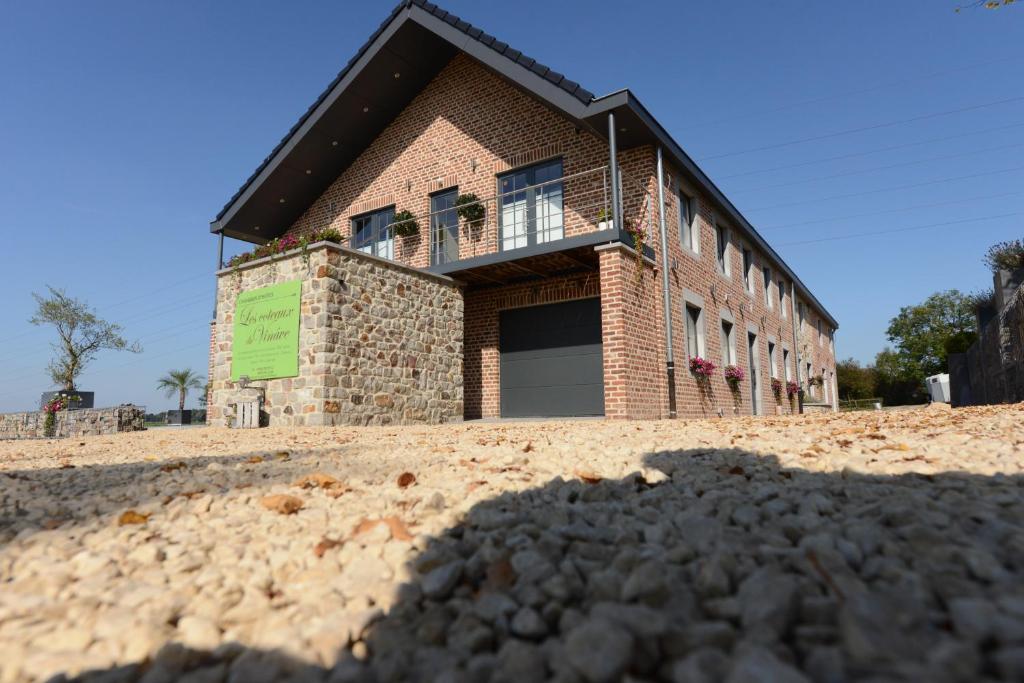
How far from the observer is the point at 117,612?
130 cm

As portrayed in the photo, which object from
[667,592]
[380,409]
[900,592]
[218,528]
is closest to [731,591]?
[667,592]

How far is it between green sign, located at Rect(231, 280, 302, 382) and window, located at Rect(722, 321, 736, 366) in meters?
8.76

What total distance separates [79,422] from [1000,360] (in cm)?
2029

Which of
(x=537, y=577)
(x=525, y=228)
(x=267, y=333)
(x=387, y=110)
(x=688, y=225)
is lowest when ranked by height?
(x=537, y=577)

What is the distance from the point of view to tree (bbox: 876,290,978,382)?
Answer: 42094 millimetres

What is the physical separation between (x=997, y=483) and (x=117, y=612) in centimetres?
275

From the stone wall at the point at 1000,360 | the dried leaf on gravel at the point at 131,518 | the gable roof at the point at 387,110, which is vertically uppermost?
the gable roof at the point at 387,110

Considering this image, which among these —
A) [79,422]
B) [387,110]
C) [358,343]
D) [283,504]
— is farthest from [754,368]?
[79,422]

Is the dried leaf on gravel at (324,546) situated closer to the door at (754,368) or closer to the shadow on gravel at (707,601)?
the shadow on gravel at (707,601)

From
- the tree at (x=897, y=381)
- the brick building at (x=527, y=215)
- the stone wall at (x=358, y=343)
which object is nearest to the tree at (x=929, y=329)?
the tree at (x=897, y=381)

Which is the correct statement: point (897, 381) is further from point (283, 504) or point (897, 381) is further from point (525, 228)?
point (283, 504)

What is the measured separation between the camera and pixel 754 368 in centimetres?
1359

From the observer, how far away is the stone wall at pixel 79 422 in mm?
12344

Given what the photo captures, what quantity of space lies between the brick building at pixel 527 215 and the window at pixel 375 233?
0.16ft
